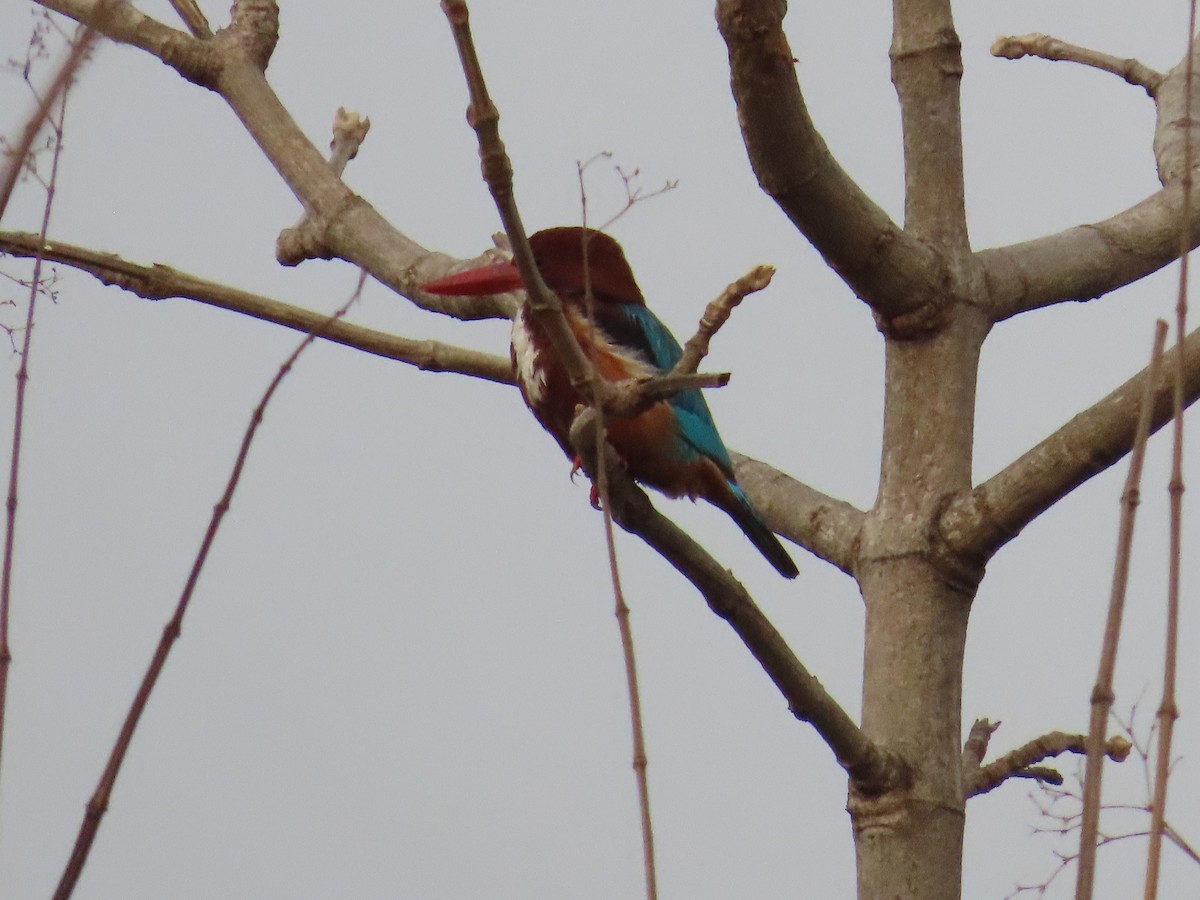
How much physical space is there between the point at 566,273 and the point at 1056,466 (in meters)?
1.17

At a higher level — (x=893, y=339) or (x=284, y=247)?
(x=284, y=247)

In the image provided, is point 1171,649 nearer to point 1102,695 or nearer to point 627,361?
point 1102,695

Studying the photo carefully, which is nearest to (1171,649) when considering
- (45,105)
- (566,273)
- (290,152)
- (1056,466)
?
(45,105)

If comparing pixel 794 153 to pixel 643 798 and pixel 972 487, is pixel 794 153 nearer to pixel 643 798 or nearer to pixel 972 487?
pixel 972 487

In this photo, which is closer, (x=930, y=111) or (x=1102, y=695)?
(x=1102, y=695)

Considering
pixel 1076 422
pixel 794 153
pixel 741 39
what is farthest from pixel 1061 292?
pixel 741 39

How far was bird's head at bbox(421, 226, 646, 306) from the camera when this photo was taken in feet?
9.25

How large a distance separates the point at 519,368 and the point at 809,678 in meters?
0.99

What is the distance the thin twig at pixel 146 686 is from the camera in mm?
778

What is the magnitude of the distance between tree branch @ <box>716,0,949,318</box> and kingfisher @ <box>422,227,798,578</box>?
0.62 m

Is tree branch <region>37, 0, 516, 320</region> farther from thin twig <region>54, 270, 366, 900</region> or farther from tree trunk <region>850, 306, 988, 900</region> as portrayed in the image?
thin twig <region>54, 270, 366, 900</region>

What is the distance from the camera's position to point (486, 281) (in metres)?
2.82

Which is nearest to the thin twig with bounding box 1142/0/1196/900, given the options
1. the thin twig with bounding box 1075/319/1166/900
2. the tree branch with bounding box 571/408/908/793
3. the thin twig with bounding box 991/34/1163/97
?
the thin twig with bounding box 1075/319/1166/900

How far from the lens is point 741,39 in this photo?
5.98 feet
